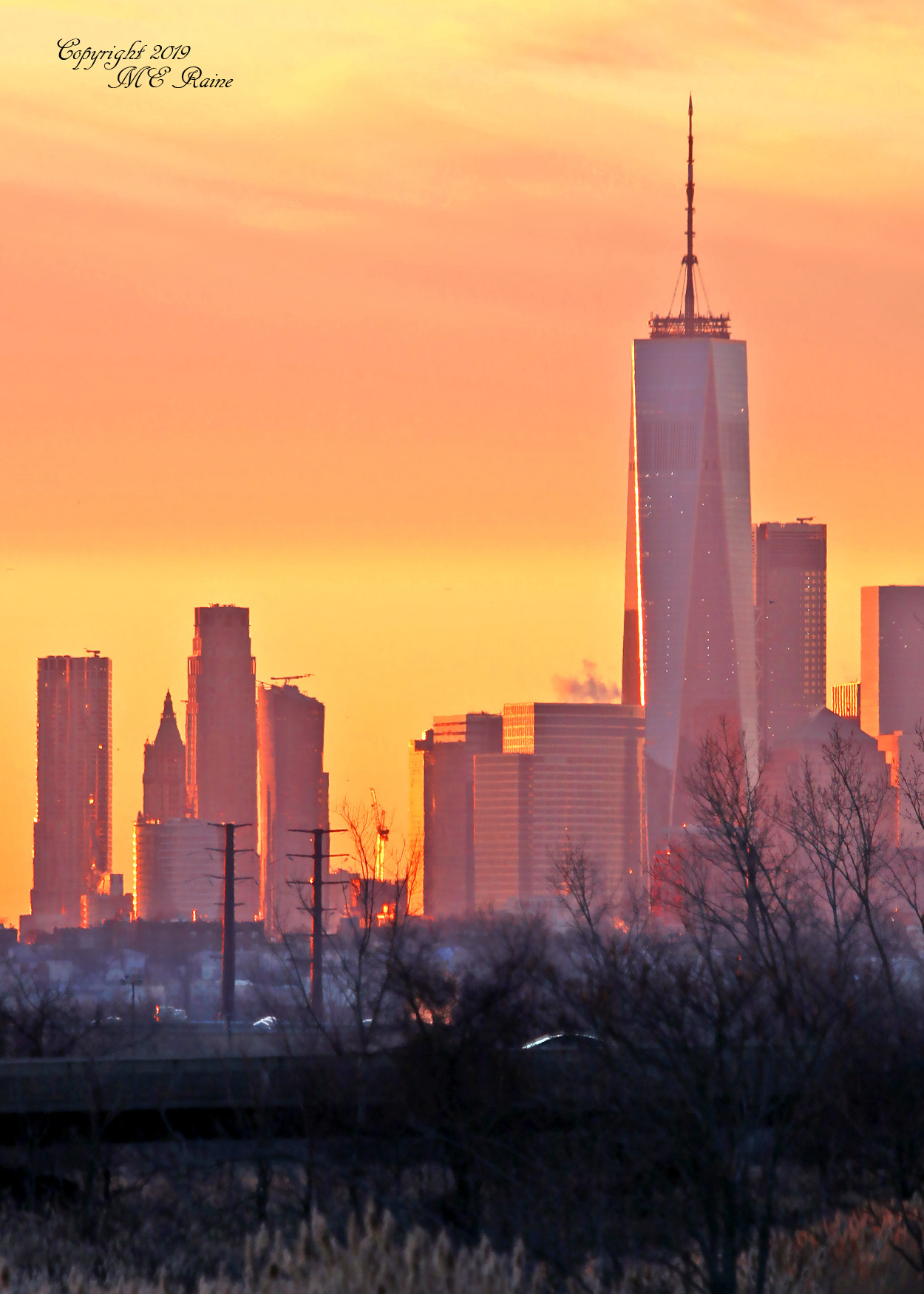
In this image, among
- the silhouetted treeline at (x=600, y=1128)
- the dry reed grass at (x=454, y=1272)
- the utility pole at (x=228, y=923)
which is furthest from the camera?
the utility pole at (x=228, y=923)

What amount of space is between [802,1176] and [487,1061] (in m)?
5.39

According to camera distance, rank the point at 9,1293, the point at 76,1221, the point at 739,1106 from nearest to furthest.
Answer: the point at 739,1106 → the point at 9,1293 → the point at 76,1221

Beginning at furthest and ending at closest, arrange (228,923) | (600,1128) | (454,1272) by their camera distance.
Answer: (228,923)
(600,1128)
(454,1272)

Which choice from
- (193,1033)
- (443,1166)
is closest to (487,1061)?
(443,1166)

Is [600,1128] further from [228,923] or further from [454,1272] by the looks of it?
[228,923]

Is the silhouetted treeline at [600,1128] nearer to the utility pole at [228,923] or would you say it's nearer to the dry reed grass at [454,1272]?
the dry reed grass at [454,1272]

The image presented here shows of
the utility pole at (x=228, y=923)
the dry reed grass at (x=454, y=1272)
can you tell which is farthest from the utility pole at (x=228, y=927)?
the dry reed grass at (x=454, y=1272)

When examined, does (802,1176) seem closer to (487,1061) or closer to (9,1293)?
(487,1061)

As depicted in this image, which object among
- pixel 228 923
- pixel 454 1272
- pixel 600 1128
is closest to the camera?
pixel 454 1272

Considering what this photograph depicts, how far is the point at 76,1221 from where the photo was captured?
37.1m

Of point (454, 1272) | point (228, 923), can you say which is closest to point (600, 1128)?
point (454, 1272)

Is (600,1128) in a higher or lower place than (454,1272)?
higher

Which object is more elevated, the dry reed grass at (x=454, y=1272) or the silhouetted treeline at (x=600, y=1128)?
the silhouetted treeline at (x=600, y=1128)

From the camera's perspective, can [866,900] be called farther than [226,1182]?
Yes
